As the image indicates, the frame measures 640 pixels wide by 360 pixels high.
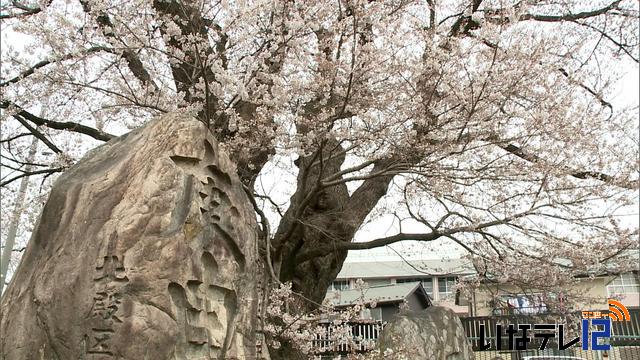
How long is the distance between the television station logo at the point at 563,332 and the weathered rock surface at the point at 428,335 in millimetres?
2202

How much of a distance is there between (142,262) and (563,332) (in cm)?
788

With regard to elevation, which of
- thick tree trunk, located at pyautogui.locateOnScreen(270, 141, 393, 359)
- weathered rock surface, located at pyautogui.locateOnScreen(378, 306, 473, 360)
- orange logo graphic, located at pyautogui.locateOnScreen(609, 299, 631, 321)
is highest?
thick tree trunk, located at pyautogui.locateOnScreen(270, 141, 393, 359)

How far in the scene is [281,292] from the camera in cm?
564

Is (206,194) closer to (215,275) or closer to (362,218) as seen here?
(215,275)

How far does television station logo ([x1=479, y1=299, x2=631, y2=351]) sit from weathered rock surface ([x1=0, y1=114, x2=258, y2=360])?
6.98 m

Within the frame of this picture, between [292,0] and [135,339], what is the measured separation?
154 inches

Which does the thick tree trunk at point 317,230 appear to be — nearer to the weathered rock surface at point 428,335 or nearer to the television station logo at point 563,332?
the weathered rock surface at point 428,335

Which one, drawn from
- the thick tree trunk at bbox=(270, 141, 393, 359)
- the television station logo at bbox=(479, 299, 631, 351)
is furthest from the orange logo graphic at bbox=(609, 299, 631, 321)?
the thick tree trunk at bbox=(270, 141, 393, 359)

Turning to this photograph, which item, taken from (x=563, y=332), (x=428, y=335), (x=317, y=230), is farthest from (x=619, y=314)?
(x=317, y=230)

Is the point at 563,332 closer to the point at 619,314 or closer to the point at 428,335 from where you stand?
the point at 428,335

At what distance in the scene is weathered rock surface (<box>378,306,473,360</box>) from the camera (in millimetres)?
6805

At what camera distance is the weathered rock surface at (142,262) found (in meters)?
2.99

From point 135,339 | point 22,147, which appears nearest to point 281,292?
point 135,339

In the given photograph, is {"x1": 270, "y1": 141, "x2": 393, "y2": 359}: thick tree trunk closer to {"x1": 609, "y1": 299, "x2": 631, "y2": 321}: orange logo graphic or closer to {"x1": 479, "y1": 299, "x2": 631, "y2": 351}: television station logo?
{"x1": 479, "y1": 299, "x2": 631, "y2": 351}: television station logo
